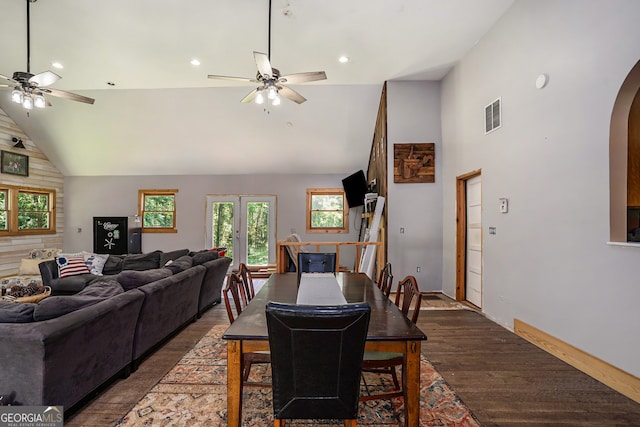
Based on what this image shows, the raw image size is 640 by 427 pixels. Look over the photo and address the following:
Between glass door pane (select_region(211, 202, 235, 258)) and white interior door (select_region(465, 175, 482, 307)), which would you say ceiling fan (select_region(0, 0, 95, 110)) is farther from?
white interior door (select_region(465, 175, 482, 307))

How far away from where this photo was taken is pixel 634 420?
1923 mm

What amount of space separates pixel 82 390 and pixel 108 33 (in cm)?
407

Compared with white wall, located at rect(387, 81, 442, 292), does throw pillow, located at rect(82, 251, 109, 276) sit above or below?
below

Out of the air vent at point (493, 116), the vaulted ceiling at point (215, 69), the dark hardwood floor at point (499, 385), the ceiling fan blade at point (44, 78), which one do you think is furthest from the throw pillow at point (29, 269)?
the air vent at point (493, 116)

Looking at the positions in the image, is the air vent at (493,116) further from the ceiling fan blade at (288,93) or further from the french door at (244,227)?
the french door at (244,227)

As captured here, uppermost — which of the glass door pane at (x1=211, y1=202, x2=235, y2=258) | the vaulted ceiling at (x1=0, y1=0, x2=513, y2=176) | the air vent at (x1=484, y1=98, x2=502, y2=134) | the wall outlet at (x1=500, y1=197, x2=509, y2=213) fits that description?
the vaulted ceiling at (x1=0, y1=0, x2=513, y2=176)

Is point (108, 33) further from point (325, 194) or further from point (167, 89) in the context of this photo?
point (325, 194)

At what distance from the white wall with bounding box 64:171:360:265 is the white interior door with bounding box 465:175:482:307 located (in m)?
3.33

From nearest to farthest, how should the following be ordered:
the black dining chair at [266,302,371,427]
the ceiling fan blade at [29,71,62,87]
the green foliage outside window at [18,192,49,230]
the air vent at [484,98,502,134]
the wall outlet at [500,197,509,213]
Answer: the black dining chair at [266,302,371,427] < the ceiling fan blade at [29,71,62,87] < the wall outlet at [500,197,509,213] < the air vent at [484,98,502,134] < the green foliage outside window at [18,192,49,230]

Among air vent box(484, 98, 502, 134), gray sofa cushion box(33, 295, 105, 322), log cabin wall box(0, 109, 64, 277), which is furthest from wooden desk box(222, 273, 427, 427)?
log cabin wall box(0, 109, 64, 277)

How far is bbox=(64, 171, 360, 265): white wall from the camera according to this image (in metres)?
7.61

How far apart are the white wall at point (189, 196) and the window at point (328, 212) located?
167 millimetres

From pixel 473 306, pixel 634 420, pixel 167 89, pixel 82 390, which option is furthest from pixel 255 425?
pixel 167 89

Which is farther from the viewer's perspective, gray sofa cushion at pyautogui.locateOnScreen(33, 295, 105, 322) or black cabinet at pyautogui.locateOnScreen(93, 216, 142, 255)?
black cabinet at pyautogui.locateOnScreen(93, 216, 142, 255)
